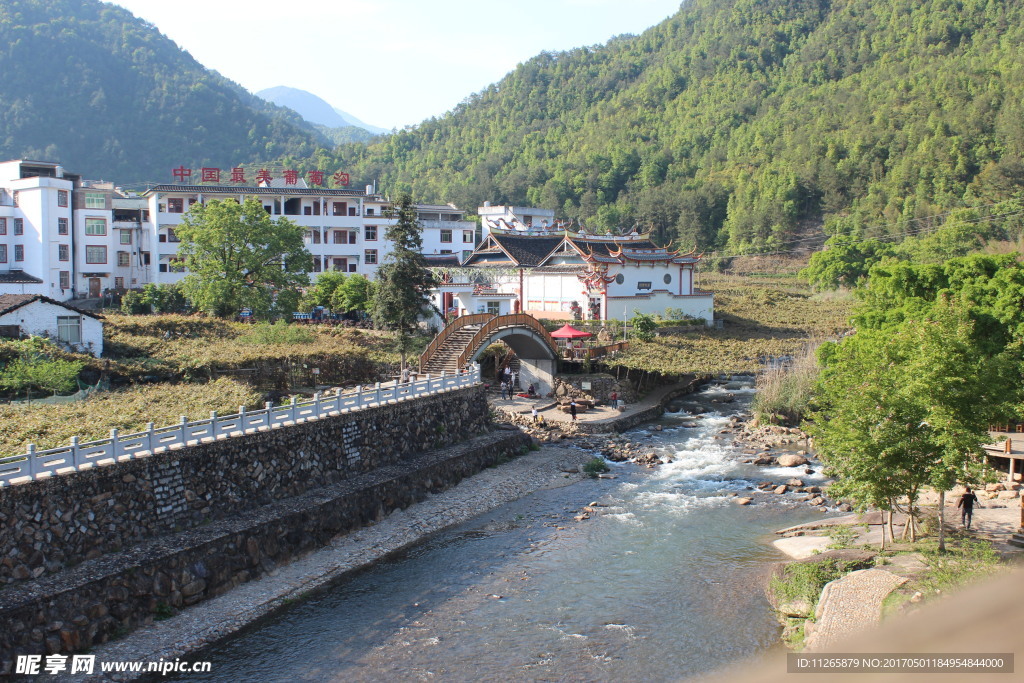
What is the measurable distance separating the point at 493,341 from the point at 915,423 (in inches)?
841

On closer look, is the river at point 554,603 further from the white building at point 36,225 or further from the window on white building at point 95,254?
the window on white building at point 95,254

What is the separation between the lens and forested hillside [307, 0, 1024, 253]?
99.1 metres

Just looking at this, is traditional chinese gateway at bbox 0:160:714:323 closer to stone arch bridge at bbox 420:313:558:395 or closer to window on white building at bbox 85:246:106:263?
window on white building at bbox 85:246:106:263

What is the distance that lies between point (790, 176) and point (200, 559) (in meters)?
98.8

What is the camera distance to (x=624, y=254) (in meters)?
53.6

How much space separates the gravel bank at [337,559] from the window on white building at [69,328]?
16096 millimetres

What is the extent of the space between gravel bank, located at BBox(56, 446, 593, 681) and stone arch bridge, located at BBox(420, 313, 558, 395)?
5.63 metres

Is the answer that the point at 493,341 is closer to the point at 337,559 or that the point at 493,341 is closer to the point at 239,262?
the point at 239,262

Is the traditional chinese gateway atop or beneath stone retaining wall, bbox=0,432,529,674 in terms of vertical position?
atop

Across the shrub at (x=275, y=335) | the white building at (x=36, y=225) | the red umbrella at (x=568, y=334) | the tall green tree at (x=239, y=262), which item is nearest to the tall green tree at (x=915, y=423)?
the shrub at (x=275, y=335)

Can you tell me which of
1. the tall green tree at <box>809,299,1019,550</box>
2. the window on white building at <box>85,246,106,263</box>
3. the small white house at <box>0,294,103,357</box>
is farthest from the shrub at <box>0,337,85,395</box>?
the window on white building at <box>85,246,106,263</box>

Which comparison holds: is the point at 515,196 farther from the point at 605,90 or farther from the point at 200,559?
the point at 200,559

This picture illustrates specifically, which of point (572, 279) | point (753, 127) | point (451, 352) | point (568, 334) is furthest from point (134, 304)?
point (753, 127)

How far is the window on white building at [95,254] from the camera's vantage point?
5325 centimetres
